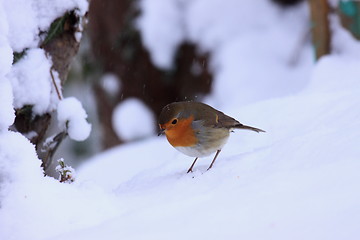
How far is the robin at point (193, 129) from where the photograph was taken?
2.88 m

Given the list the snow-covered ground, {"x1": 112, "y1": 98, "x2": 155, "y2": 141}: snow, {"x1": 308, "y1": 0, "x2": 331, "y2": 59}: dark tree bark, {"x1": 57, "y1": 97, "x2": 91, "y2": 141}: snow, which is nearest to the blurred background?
{"x1": 112, "y1": 98, "x2": 155, "y2": 141}: snow

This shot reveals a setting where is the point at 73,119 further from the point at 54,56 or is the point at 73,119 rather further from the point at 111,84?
the point at 111,84

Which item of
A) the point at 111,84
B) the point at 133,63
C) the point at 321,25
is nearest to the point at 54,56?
the point at 321,25

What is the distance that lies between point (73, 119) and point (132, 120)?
344 centimetres

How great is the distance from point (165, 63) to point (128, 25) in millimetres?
571

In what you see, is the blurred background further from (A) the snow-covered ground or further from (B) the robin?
(B) the robin

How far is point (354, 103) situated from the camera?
2.66m

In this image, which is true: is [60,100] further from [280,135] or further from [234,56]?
[234,56]

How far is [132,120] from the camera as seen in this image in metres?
6.34

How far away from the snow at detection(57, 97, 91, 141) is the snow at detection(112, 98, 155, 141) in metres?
3.34

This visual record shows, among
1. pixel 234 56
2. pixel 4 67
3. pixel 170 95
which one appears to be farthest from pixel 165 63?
pixel 4 67

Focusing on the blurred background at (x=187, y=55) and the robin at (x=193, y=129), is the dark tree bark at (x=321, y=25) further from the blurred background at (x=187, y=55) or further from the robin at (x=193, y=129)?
the robin at (x=193, y=129)

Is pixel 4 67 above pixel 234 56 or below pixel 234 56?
below

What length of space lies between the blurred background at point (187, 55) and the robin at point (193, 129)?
2.65 m
